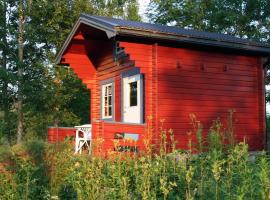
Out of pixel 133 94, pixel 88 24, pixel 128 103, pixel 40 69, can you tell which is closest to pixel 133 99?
pixel 133 94

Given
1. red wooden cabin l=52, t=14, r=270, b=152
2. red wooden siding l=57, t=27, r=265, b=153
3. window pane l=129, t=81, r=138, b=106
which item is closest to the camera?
red wooden cabin l=52, t=14, r=270, b=152

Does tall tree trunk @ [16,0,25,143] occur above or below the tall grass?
above

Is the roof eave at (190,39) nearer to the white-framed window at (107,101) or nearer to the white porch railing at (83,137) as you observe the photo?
the white-framed window at (107,101)

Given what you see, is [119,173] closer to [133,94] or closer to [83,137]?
[133,94]

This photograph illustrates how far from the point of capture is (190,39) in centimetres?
1101

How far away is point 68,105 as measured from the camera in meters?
24.7

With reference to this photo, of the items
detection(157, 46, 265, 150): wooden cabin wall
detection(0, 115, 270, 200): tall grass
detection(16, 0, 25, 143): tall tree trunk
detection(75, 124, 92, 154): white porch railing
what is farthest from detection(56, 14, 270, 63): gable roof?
detection(16, 0, 25, 143): tall tree trunk

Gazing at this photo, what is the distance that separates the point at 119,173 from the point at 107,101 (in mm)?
10155

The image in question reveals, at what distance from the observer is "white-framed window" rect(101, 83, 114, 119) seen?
14109mm

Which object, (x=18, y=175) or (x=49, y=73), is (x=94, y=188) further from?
(x=49, y=73)

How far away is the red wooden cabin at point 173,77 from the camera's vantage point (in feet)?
35.2

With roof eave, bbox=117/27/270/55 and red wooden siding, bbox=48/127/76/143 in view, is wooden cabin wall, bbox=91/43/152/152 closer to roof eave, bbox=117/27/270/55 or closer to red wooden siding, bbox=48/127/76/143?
roof eave, bbox=117/27/270/55

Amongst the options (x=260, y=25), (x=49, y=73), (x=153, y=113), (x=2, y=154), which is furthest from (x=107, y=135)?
(x=260, y=25)

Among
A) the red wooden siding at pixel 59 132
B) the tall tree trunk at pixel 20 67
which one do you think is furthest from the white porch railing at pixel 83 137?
the tall tree trunk at pixel 20 67
